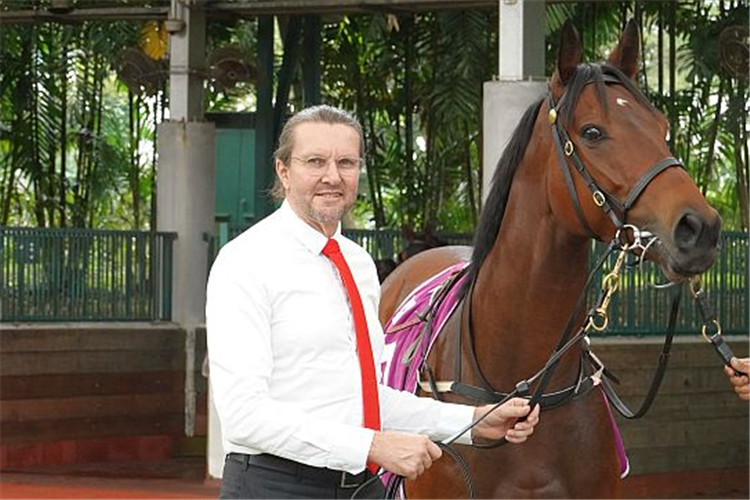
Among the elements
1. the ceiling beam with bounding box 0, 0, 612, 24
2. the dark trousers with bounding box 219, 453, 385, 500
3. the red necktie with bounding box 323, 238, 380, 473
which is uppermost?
the ceiling beam with bounding box 0, 0, 612, 24

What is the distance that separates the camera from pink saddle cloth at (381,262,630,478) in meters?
6.43

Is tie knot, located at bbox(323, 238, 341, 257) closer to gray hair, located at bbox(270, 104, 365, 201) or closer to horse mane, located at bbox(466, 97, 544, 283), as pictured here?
gray hair, located at bbox(270, 104, 365, 201)

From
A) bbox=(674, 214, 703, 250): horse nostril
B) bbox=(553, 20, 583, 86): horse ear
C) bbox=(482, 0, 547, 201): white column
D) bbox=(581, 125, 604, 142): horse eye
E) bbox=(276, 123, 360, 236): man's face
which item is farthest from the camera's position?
bbox=(482, 0, 547, 201): white column

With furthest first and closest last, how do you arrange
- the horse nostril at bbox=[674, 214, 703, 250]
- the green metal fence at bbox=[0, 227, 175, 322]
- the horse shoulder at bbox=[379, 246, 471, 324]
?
the green metal fence at bbox=[0, 227, 175, 322] < the horse shoulder at bbox=[379, 246, 471, 324] < the horse nostril at bbox=[674, 214, 703, 250]

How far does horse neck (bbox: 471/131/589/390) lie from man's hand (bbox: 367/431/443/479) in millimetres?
1960

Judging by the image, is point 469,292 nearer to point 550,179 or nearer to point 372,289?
point 550,179

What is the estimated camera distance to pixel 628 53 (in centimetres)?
590

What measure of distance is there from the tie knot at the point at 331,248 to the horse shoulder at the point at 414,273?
3.90 meters

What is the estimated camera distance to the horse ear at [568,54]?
579 centimetres

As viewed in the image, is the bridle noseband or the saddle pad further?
the saddle pad

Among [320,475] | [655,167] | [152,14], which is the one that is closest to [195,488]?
[152,14]

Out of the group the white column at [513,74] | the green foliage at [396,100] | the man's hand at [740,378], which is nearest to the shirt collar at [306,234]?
the man's hand at [740,378]

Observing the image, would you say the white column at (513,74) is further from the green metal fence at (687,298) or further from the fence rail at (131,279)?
the fence rail at (131,279)

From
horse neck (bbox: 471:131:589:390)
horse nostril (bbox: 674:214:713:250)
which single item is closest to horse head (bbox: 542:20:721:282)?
horse nostril (bbox: 674:214:713:250)
